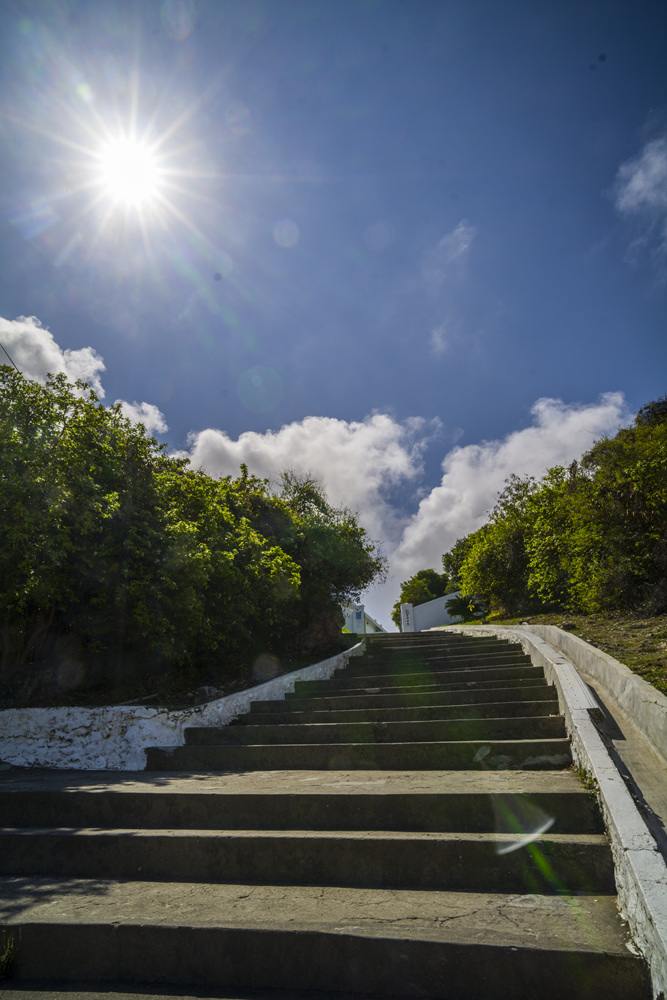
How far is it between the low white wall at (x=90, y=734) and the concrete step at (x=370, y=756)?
0.21m

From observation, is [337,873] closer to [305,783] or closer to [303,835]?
[303,835]

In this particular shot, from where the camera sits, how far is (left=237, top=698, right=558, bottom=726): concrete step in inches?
191

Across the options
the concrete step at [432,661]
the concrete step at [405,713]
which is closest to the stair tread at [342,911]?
the concrete step at [405,713]

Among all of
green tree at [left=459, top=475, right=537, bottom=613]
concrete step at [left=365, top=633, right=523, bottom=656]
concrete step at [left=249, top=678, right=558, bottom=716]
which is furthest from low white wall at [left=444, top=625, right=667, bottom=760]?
green tree at [left=459, top=475, right=537, bottom=613]

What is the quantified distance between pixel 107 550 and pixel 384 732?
11.9 ft

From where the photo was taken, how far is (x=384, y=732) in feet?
16.1

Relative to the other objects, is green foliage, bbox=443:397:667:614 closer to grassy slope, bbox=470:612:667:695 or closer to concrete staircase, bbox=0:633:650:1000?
grassy slope, bbox=470:612:667:695

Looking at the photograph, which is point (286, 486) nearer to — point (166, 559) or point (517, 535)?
point (517, 535)

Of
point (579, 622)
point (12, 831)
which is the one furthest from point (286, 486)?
point (12, 831)

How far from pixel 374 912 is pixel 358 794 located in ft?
2.90

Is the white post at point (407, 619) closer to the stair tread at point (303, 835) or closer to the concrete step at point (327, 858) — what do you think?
the stair tread at point (303, 835)

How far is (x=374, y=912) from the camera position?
2500mm

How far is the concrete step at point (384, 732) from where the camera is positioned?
14.4 ft

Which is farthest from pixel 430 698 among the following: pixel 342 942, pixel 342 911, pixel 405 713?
pixel 342 942
